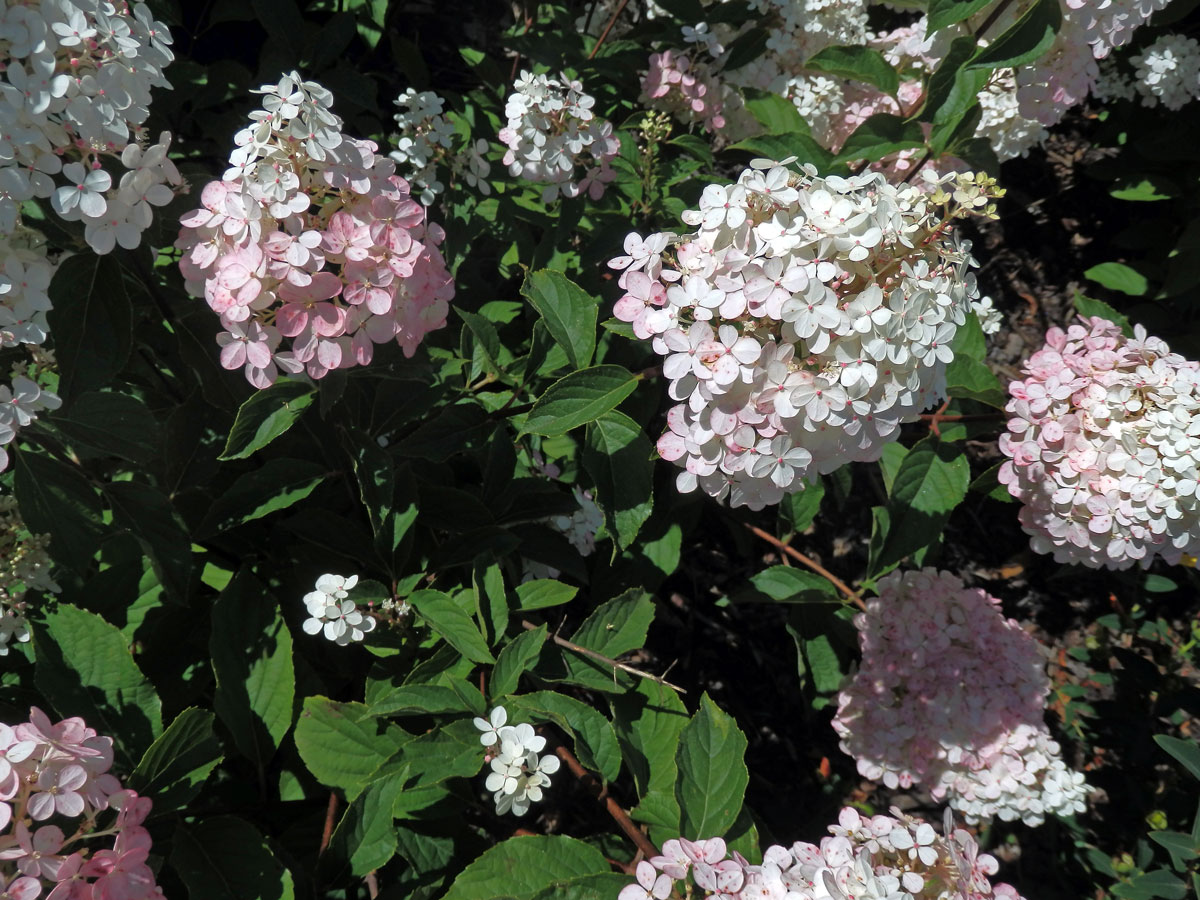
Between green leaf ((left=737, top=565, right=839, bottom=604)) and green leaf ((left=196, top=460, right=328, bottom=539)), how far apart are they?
1.13 meters

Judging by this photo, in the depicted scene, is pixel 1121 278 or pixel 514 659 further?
pixel 1121 278

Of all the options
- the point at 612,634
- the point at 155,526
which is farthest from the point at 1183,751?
the point at 155,526

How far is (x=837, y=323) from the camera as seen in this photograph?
1.36 metres

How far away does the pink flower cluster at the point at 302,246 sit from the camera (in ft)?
4.37

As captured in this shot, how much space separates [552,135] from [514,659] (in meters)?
1.28

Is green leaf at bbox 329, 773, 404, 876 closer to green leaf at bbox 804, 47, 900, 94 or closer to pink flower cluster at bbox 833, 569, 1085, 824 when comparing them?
pink flower cluster at bbox 833, 569, 1085, 824

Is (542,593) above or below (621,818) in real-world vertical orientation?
above

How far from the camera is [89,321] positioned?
55.7 inches

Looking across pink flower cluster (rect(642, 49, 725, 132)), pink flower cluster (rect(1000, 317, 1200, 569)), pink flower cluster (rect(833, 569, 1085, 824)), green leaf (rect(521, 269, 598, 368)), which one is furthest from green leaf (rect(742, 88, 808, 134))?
pink flower cluster (rect(833, 569, 1085, 824))

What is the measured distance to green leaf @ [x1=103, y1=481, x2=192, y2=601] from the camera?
1.63 m

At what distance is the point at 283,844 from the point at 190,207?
1349 millimetres

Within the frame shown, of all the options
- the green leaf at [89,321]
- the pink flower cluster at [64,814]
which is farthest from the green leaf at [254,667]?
the green leaf at [89,321]

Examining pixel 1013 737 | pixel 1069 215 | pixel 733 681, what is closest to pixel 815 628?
pixel 1013 737

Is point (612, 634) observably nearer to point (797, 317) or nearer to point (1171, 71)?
point (797, 317)
